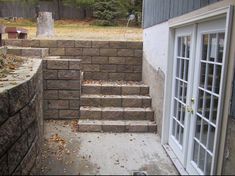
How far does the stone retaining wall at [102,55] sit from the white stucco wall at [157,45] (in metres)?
0.56

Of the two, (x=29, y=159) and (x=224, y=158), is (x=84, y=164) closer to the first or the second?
(x=29, y=159)

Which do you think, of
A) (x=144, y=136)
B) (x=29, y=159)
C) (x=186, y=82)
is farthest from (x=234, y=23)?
(x=144, y=136)

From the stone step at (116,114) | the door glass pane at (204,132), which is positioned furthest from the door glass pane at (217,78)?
the stone step at (116,114)

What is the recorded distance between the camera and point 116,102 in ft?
21.6

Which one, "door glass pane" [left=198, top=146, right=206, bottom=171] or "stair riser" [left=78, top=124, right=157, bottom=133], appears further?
"stair riser" [left=78, top=124, right=157, bottom=133]

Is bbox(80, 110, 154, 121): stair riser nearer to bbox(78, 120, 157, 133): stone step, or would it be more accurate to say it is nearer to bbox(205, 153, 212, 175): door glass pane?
bbox(78, 120, 157, 133): stone step

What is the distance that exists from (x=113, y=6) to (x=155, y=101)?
51.8 ft

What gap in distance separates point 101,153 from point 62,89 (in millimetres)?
2180

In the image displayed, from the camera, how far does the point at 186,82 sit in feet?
14.3

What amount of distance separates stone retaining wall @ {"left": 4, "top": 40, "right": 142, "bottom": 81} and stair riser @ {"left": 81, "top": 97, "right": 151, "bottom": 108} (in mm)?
1474

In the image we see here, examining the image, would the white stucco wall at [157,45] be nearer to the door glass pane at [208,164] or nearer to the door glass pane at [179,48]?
the door glass pane at [179,48]

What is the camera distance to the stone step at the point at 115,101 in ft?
21.6

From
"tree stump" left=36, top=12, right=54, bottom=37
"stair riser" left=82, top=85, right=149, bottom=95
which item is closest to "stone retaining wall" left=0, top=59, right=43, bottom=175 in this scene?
"stair riser" left=82, top=85, right=149, bottom=95

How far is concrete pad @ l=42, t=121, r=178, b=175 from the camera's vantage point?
13.9 ft
